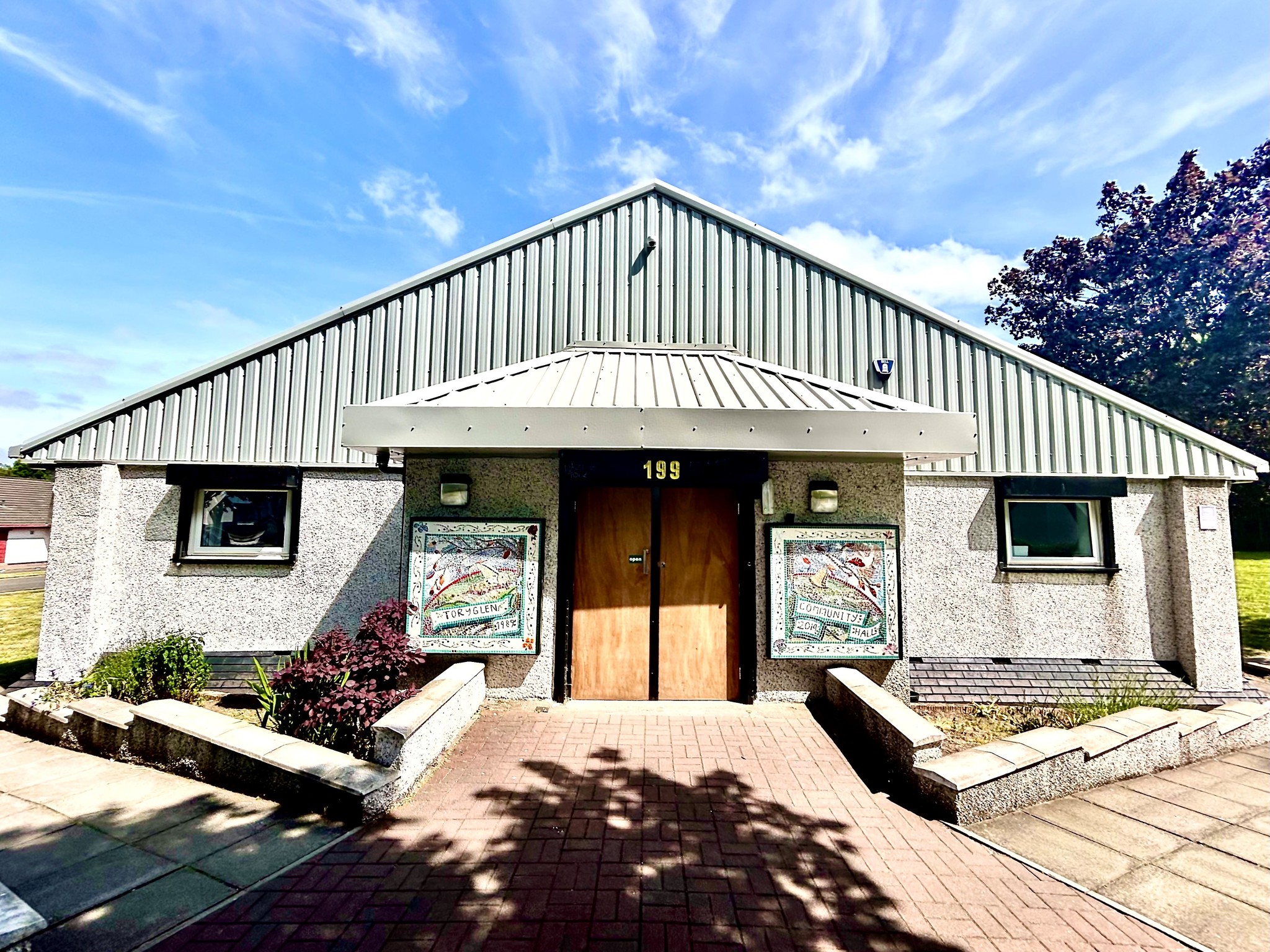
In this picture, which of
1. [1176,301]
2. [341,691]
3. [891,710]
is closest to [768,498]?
[891,710]

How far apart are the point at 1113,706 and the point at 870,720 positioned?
2.87 metres

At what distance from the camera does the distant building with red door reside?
34719 millimetres

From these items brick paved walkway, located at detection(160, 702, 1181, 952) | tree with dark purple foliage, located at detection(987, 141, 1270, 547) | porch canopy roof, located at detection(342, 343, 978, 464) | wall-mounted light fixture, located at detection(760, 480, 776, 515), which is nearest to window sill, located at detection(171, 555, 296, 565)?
porch canopy roof, located at detection(342, 343, 978, 464)

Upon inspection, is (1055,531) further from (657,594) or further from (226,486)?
(226,486)

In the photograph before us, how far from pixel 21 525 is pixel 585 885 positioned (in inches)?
1949

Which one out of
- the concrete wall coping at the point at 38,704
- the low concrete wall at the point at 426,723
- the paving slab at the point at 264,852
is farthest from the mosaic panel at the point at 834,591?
the concrete wall coping at the point at 38,704

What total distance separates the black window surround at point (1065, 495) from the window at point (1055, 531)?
0.09m

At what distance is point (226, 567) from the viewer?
756 cm

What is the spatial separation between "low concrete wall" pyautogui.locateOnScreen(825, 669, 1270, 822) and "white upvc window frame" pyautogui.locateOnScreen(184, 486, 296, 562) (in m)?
7.29

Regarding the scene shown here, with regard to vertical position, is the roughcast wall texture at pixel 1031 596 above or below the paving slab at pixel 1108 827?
above

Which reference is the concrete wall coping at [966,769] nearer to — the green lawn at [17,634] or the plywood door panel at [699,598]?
the plywood door panel at [699,598]

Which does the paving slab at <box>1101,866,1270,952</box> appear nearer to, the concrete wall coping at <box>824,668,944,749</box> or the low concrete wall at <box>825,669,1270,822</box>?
the low concrete wall at <box>825,669,1270,822</box>

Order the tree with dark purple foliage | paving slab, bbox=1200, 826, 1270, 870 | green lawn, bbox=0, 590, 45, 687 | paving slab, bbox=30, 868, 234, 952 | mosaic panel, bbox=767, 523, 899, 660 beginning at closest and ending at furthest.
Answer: paving slab, bbox=30, 868, 234, 952 < paving slab, bbox=1200, 826, 1270, 870 < mosaic panel, bbox=767, 523, 899, 660 < green lawn, bbox=0, 590, 45, 687 < the tree with dark purple foliage

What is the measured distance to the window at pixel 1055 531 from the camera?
296 inches
